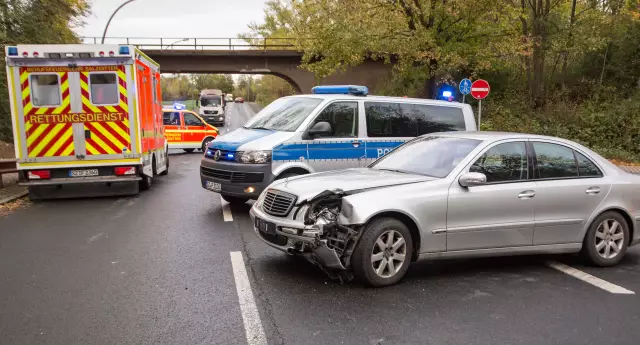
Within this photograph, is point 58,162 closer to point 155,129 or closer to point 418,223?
point 155,129

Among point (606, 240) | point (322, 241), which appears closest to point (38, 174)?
point (322, 241)

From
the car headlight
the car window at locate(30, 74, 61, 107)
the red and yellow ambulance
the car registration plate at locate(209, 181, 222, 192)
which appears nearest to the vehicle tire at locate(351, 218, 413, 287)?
the car headlight

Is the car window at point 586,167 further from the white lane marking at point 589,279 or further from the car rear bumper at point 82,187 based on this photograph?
the car rear bumper at point 82,187

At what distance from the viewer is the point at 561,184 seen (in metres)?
5.70

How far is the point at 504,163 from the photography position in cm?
560

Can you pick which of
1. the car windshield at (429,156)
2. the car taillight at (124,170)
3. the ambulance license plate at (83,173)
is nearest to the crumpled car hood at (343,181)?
the car windshield at (429,156)

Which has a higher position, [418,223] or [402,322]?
[418,223]

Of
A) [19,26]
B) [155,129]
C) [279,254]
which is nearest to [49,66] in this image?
[155,129]

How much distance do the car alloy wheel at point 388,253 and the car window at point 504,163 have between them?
3.79 ft

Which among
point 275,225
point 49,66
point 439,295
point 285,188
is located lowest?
point 439,295

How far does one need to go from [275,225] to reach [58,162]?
6794 millimetres

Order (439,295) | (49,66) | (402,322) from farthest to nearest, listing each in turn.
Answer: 1. (49,66)
2. (439,295)
3. (402,322)

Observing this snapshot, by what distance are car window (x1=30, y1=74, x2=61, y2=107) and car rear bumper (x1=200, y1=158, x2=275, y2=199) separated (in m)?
4.00

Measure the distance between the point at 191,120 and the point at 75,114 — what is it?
11.6 m
